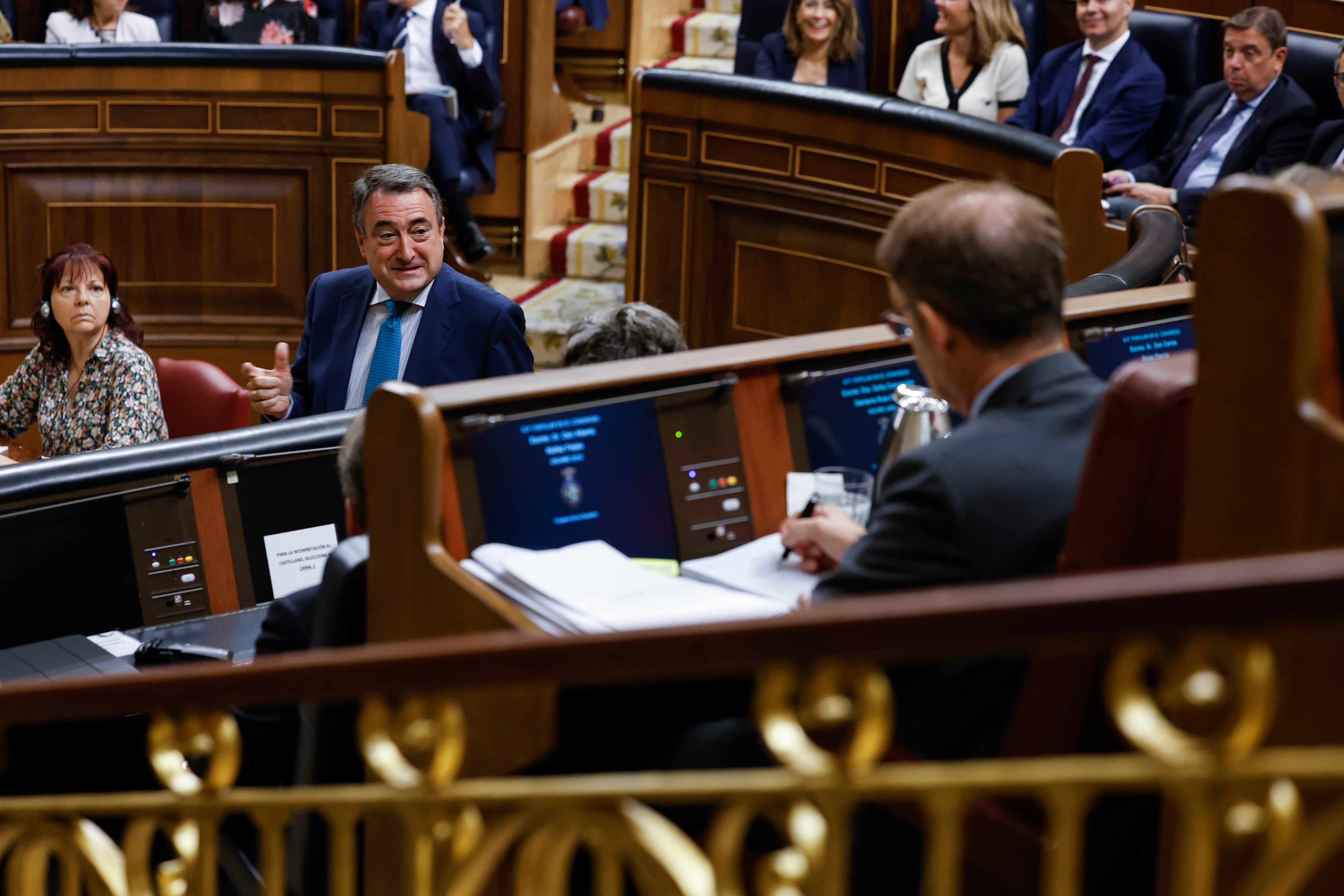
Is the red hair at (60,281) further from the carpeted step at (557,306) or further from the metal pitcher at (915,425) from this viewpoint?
the metal pitcher at (915,425)

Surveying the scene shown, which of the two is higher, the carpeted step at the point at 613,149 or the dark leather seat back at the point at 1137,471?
the carpeted step at the point at 613,149

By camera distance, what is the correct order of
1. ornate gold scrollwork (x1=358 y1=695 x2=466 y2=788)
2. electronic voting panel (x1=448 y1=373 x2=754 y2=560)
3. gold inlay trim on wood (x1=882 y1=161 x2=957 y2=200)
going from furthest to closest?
gold inlay trim on wood (x1=882 y1=161 x2=957 y2=200) → electronic voting panel (x1=448 y1=373 x2=754 y2=560) → ornate gold scrollwork (x1=358 y1=695 x2=466 y2=788)

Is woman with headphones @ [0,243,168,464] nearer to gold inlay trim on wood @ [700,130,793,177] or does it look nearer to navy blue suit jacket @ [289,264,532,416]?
navy blue suit jacket @ [289,264,532,416]

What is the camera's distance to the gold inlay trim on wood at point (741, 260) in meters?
5.20

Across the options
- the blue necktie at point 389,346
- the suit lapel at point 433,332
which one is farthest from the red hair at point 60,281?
the suit lapel at point 433,332

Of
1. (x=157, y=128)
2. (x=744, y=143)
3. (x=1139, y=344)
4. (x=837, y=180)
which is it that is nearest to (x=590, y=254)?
(x=744, y=143)

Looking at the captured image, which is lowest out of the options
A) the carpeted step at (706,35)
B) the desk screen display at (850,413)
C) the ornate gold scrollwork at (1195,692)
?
the desk screen display at (850,413)

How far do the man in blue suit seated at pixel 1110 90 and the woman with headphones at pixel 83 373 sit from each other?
123 inches

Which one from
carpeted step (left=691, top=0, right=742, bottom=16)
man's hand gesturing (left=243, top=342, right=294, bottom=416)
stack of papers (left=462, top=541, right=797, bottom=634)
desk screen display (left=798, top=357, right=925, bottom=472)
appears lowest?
man's hand gesturing (left=243, top=342, right=294, bottom=416)

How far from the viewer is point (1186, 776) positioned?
2.70 ft

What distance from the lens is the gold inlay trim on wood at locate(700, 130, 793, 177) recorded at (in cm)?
522

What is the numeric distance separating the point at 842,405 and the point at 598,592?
60cm

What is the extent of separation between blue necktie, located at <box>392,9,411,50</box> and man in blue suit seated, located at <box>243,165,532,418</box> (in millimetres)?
3175

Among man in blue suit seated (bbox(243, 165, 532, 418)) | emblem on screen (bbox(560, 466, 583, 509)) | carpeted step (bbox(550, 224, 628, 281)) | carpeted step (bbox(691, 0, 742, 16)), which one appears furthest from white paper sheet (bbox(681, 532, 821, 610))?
carpeted step (bbox(691, 0, 742, 16))
